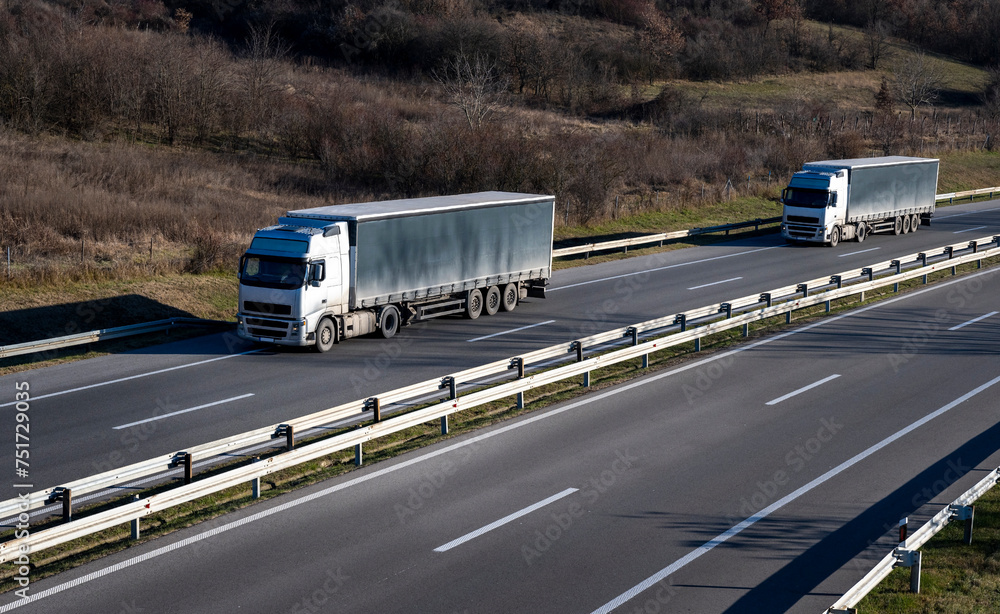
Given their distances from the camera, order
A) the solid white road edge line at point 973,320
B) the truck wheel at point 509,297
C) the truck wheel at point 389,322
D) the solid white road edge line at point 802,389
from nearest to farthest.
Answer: the solid white road edge line at point 802,389 < the truck wheel at point 389,322 < the solid white road edge line at point 973,320 < the truck wheel at point 509,297

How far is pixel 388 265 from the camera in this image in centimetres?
2148

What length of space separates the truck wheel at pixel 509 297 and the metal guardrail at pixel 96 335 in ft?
23.9

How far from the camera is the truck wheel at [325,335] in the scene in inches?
793

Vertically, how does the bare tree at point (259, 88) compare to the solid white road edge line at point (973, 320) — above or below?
above

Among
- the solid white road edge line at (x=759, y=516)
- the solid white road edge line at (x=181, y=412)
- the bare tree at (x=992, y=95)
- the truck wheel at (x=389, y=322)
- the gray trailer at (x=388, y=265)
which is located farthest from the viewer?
the bare tree at (x=992, y=95)

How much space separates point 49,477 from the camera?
12.5 metres

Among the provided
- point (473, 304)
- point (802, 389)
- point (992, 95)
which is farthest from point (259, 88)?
point (992, 95)

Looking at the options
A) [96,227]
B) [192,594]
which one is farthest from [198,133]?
[192,594]

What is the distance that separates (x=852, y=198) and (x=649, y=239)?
8.56 metres

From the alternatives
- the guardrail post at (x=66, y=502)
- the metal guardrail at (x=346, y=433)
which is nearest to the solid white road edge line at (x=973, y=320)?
the metal guardrail at (x=346, y=433)

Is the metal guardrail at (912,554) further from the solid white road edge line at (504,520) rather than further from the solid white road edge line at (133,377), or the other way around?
the solid white road edge line at (133,377)

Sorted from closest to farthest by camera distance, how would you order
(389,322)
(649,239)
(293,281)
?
1. (293,281)
2. (389,322)
3. (649,239)

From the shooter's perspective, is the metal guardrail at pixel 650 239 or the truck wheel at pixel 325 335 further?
the metal guardrail at pixel 650 239

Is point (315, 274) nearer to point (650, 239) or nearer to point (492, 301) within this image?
point (492, 301)
